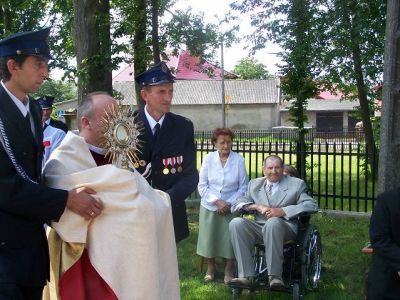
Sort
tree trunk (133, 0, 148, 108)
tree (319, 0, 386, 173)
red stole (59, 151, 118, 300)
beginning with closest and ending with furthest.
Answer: red stole (59, 151, 118, 300) → tree (319, 0, 386, 173) → tree trunk (133, 0, 148, 108)

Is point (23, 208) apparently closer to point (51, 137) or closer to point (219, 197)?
point (51, 137)

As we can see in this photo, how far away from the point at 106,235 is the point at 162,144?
1.38 metres

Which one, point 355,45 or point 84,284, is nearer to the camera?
point 84,284

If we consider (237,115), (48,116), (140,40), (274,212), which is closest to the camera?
(274,212)

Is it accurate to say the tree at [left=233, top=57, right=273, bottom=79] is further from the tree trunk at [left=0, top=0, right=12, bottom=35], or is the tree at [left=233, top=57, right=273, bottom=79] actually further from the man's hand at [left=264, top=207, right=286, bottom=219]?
the man's hand at [left=264, top=207, right=286, bottom=219]

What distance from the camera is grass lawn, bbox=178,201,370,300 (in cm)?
576

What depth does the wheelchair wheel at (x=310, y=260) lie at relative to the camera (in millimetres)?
5575

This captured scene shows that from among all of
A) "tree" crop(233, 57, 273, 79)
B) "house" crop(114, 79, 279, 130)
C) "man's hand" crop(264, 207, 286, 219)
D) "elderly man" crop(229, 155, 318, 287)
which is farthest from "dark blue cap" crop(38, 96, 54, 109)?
"tree" crop(233, 57, 273, 79)

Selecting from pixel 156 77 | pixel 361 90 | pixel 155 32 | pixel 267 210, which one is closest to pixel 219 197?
pixel 267 210

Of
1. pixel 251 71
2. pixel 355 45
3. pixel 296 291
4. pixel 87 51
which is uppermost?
pixel 251 71

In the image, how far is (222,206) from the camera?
20.8ft

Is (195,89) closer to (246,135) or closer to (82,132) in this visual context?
(246,135)

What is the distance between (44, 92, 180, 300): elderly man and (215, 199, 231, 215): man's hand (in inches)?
148

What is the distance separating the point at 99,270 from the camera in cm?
246
